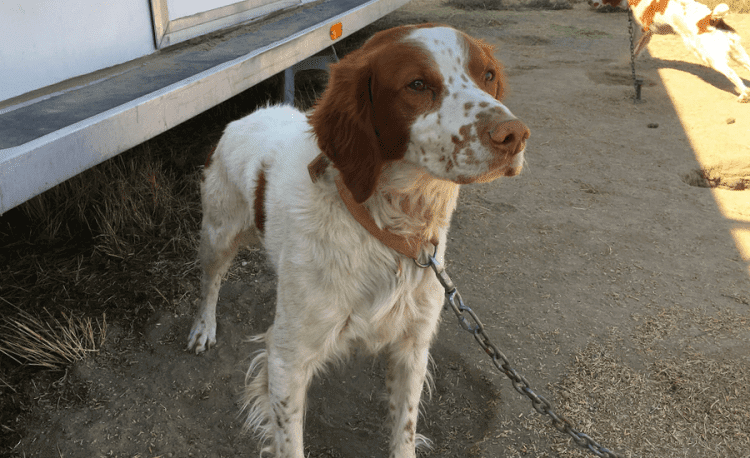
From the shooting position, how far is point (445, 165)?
1401mm

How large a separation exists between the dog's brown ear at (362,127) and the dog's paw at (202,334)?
1.37m

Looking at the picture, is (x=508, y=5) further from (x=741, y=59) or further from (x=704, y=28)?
(x=741, y=59)

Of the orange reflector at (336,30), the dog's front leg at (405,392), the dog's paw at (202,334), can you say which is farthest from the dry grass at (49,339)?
the orange reflector at (336,30)

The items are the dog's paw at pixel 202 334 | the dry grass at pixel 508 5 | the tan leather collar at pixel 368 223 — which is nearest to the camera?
the tan leather collar at pixel 368 223

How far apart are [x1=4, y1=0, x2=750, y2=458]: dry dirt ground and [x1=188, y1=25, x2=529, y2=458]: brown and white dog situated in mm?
247

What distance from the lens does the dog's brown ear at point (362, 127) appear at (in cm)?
147

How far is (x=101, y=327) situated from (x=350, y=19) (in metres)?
3.01

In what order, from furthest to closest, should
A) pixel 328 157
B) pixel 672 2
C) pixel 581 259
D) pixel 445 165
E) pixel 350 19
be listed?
pixel 672 2
pixel 350 19
pixel 581 259
pixel 328 157
pixel 445 165

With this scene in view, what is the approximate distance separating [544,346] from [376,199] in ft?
4.34

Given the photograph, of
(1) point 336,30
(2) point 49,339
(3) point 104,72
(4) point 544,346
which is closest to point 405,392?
(4) point 544,346

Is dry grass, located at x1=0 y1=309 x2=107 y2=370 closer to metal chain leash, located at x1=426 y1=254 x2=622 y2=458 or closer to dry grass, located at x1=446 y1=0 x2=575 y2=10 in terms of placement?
metal chain leash, located at x1=426 y1=254 x2=622 y2=458

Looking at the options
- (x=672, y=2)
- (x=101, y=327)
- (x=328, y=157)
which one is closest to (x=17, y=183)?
(x=101, y=327)

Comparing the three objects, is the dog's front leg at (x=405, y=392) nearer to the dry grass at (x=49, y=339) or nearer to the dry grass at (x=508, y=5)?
the dry grass at (x=49, y=339)

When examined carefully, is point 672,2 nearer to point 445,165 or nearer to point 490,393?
point 490,393
